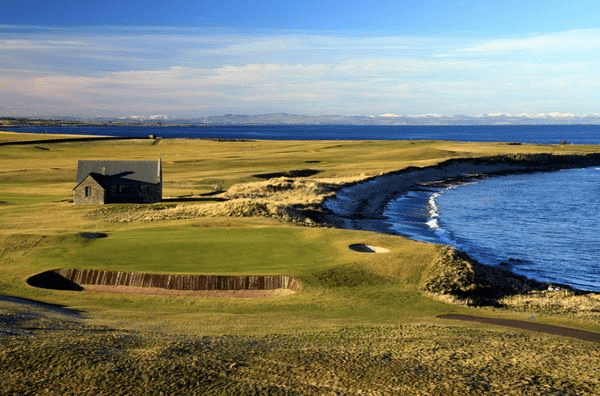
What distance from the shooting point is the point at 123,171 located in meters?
69.9

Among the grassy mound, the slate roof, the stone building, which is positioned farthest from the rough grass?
the slate roof

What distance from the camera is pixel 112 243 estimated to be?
144 feet

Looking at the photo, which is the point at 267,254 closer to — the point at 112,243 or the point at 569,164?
the point at 112,243

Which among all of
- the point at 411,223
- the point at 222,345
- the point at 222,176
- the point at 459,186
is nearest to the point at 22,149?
the point at 222,176

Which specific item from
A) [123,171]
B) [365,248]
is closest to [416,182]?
[123,171]

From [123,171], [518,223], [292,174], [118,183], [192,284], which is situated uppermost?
[123,171]

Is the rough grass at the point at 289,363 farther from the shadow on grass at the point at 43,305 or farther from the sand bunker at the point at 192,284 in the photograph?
the sand bunker at the point at 192,284

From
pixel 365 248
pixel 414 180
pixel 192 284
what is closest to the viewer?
pixel 192 284

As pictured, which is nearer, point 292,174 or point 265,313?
point 265,313

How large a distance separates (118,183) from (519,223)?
1584 inches

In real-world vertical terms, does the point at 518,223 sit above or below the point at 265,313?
below

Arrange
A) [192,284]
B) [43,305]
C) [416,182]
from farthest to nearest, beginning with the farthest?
[416,182] < [192,284] < [43,305]

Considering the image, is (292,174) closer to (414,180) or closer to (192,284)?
(414,180)

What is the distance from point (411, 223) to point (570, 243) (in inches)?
622
